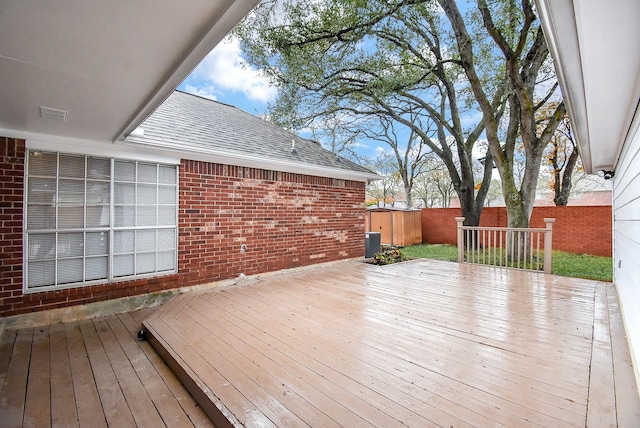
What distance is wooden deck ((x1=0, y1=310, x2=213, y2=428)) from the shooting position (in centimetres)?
211

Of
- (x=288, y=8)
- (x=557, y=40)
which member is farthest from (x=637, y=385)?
(x=288, y=8)

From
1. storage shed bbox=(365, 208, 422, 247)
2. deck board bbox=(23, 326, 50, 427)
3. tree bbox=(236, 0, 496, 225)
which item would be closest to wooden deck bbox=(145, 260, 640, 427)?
deck board bbox=(23, 326, 50, 427)

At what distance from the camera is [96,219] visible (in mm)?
4199

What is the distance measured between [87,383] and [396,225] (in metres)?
12.2

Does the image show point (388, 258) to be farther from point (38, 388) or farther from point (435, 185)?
point (435, 185)

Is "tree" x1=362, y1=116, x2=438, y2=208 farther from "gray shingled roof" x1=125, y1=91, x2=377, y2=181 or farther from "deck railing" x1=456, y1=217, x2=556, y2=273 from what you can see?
"gray shingled roof" x1=125, y1=91, x2=377, y2=181

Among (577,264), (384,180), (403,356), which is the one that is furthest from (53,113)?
(384,180)

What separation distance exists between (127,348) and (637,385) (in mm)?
4564

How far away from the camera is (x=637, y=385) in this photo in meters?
2.19

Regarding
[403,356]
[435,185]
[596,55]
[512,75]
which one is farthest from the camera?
[435,185]

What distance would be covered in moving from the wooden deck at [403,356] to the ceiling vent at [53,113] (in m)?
2.48

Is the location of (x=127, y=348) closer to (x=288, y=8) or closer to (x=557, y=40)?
(x=557, y=40)

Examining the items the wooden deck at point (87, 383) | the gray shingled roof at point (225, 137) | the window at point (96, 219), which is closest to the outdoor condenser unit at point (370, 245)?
the gray shingled roof at point (225, 137)

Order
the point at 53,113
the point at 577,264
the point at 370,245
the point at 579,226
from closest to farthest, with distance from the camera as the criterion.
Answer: the point at 53,113 < the point at 577,264 < the point at 370,245 < the point at 579,226
